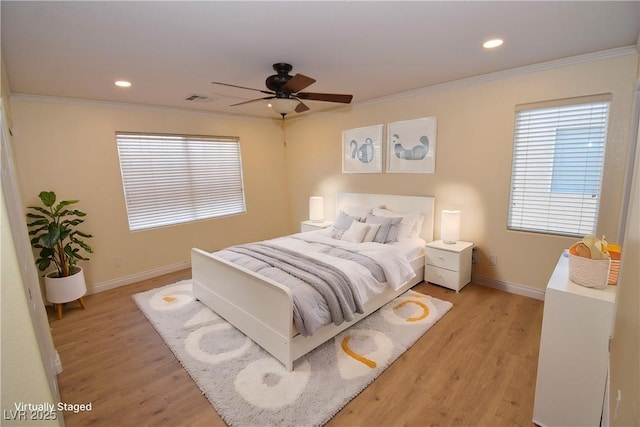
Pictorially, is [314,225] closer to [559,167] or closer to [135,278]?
[135,278]

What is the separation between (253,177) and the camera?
17.8ft

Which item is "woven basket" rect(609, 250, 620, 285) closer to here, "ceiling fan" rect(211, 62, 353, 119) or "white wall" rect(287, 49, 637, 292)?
"white wall" rect(287, 49, 637, 292)

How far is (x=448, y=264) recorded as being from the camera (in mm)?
3518

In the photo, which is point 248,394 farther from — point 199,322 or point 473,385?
point 473,385

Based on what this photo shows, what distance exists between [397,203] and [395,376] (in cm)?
253

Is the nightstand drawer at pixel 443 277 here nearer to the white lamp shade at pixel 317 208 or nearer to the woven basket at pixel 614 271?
the woven basket at pixel 614 271

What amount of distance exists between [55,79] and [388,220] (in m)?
3.91

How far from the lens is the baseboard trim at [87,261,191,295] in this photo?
3.88m

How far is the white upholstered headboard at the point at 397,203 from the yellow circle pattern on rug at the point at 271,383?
8.13 ft

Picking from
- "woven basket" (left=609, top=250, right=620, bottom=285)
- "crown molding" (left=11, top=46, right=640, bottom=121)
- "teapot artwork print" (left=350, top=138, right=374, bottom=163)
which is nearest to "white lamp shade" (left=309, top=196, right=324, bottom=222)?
"teapot artwork print" (left=350, top=138, right=374, bottom=163)

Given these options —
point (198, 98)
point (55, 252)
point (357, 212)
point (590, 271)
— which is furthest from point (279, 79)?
point (55, 252)

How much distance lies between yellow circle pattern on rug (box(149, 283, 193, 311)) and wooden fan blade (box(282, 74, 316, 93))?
2641 mm

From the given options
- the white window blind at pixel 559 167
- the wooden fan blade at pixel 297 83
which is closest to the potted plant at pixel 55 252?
the wooden fan blade at pixel 297 83

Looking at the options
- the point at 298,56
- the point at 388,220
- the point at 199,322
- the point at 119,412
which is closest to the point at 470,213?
the point at 388,220
